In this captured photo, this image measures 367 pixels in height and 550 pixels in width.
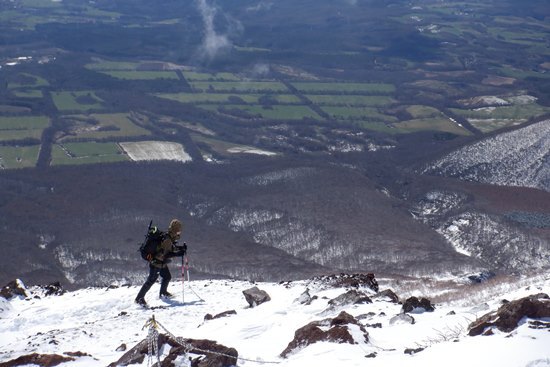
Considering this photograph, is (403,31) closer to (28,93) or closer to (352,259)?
(28,93)

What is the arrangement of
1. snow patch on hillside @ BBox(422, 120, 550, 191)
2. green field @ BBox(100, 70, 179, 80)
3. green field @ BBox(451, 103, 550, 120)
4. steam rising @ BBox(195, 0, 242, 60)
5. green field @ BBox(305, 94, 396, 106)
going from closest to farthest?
snow patch on hillside @ BBox(422, 120, 550, 191), green field @ BBox(451, 103, 550, 120), green field @ BBox(305, 94, 396, 106), green field @ BBox(100, 70, 179, 80), steam rising @ BBox(195, 0, 242, 60)

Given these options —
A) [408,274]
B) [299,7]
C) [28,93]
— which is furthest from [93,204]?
[299,7]

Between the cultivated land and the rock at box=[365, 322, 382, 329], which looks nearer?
the rock at box=[365, 322, 382, 329]

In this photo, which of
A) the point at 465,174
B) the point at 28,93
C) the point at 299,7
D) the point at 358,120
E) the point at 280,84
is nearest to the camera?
the point at 465,174

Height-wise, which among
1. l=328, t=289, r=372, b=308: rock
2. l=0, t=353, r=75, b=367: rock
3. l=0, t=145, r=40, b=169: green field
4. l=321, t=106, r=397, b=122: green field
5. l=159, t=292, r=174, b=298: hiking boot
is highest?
l=0, t=353, r=75, b=367: rock

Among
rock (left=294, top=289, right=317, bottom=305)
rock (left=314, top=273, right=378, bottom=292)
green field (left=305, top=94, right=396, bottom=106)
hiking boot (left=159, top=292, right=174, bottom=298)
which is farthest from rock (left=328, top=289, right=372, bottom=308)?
green field (left=305, top=94, right=396, bottom=106)

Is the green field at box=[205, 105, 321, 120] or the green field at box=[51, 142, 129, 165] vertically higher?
the green field at box=[51, 142, 129, 165]

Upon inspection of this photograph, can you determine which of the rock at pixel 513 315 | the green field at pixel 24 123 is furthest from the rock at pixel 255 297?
the green field at pixel 24 123

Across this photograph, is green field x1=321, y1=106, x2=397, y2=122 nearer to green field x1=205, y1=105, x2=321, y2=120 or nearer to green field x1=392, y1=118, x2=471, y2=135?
green field x1=205, y1=105, x2=321, y2=120
